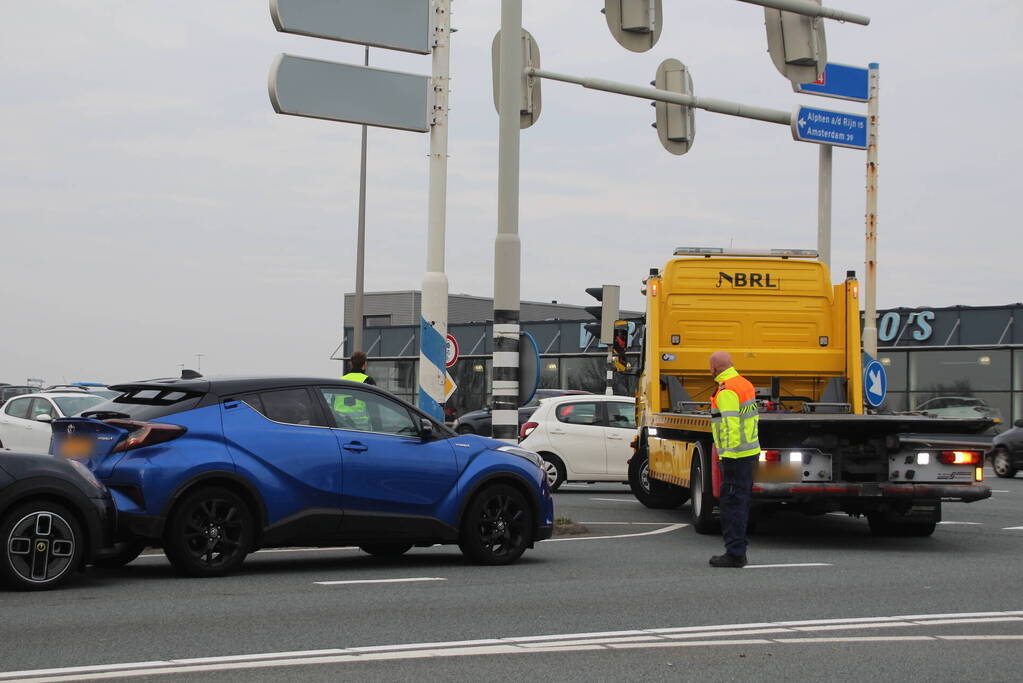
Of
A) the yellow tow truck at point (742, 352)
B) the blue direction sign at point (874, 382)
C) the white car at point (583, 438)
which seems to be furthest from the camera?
the blue direction sign at point (874, 382)

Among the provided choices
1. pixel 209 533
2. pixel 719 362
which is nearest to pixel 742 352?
pixel 719 362

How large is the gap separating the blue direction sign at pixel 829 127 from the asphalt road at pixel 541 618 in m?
9.68

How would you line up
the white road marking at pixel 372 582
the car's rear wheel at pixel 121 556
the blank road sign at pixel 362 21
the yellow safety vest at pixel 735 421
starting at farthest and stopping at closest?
1. the blank road sign at pixel 362 21
2. the yellow safety vest at pixel 735 421
3. the car's rear wheel at pixel 121 556
4. the white road marking at pixel 372 582

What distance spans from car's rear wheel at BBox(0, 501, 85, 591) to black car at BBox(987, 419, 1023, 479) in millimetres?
24790

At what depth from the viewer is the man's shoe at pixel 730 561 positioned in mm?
12180

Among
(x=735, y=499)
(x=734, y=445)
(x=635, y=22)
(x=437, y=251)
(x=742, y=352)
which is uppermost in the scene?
(x=635, y=22)

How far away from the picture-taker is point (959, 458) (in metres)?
14.1

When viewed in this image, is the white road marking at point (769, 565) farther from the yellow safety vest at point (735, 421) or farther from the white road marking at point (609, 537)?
the white road marking at point (609, 537)

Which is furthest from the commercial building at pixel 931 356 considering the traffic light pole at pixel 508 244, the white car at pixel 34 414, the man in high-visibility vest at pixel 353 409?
the man in high-visibility vest at pixel 353 409

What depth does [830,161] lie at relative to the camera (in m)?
23.7

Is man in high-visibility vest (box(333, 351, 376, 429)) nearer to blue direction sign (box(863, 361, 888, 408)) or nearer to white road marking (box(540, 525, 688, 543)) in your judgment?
white road marking (box(540, 525, 688, 543))

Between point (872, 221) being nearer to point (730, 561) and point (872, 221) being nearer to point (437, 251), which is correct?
point (437, 251)

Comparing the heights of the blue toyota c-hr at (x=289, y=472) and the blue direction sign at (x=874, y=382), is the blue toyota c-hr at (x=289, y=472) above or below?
below

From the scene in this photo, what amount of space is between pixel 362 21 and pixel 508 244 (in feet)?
9.32
